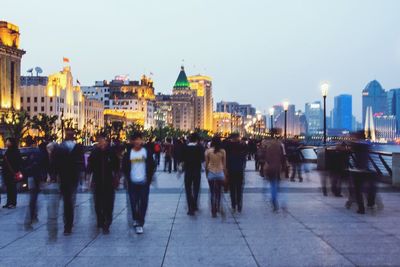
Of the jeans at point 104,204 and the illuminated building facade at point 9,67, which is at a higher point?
the illuminated building facade at point 9,67

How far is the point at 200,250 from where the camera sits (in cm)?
897

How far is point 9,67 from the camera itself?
113875mm

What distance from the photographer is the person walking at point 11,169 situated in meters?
14.7

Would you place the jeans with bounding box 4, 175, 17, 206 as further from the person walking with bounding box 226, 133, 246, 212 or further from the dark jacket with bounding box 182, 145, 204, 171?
the person walking with bounding box 226, 133, 246, 212

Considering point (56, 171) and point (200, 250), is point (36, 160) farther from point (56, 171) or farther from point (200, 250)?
point (200, 250)

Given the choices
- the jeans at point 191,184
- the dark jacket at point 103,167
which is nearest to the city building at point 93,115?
the jeans at point 191,184

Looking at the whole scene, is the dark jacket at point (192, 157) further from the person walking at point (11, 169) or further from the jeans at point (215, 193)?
the person walking at point (11, 169)

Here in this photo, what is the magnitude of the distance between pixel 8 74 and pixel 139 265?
112395mm

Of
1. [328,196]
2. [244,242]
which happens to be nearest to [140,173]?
[244,242]

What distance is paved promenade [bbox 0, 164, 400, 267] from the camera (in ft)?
27.2

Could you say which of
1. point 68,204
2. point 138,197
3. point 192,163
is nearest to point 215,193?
point 192,163

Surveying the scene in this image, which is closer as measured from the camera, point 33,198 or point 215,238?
point 215,238

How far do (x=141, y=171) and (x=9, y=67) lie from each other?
361ft

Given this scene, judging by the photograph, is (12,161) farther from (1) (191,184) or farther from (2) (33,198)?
(1) (191,184)
